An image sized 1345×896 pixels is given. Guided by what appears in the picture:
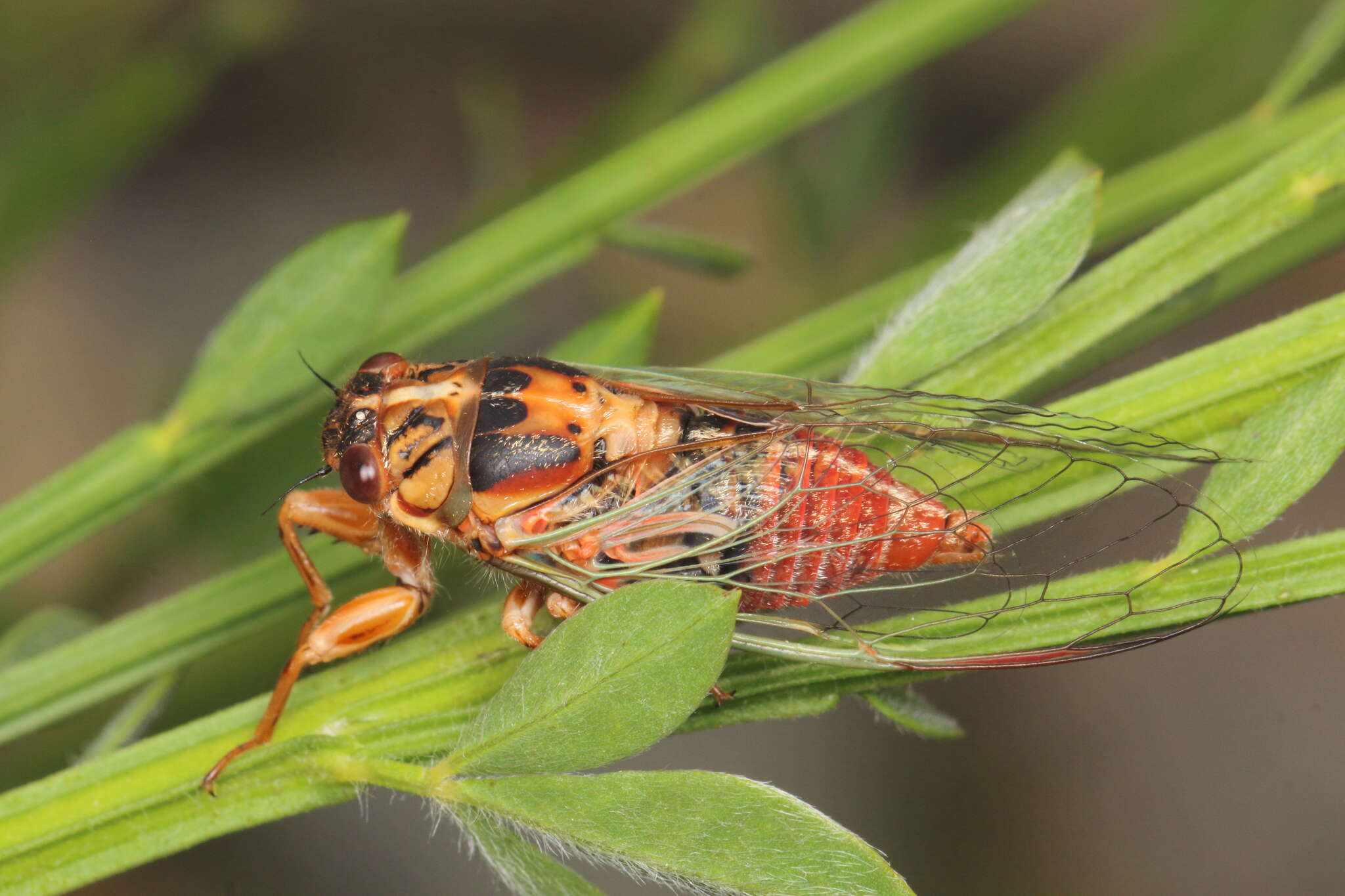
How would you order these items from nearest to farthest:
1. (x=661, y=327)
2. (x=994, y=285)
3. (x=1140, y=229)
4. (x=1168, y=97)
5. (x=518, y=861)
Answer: (x=518, y=861), (x=994, y=285), (x=1140, y=229), (x=1168, y=97), (x=661, y=327)

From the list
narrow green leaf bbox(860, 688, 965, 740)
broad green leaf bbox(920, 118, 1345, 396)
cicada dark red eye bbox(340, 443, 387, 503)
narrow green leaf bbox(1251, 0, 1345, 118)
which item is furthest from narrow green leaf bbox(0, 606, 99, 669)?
narrow green leaf bbox(1251, 0, 1345, 118)

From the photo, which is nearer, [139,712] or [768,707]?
[768,707]

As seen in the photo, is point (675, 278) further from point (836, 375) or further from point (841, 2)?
point (836, 375)

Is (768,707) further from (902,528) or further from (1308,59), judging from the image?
(1308,59)

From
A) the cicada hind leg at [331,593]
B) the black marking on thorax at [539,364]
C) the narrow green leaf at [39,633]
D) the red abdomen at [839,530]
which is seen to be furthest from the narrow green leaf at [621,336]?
the narrow green leaf at [39,633]

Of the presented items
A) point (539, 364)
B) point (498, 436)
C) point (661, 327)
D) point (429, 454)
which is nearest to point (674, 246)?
point (539, 364)

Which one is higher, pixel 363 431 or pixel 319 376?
pixel 319 376
